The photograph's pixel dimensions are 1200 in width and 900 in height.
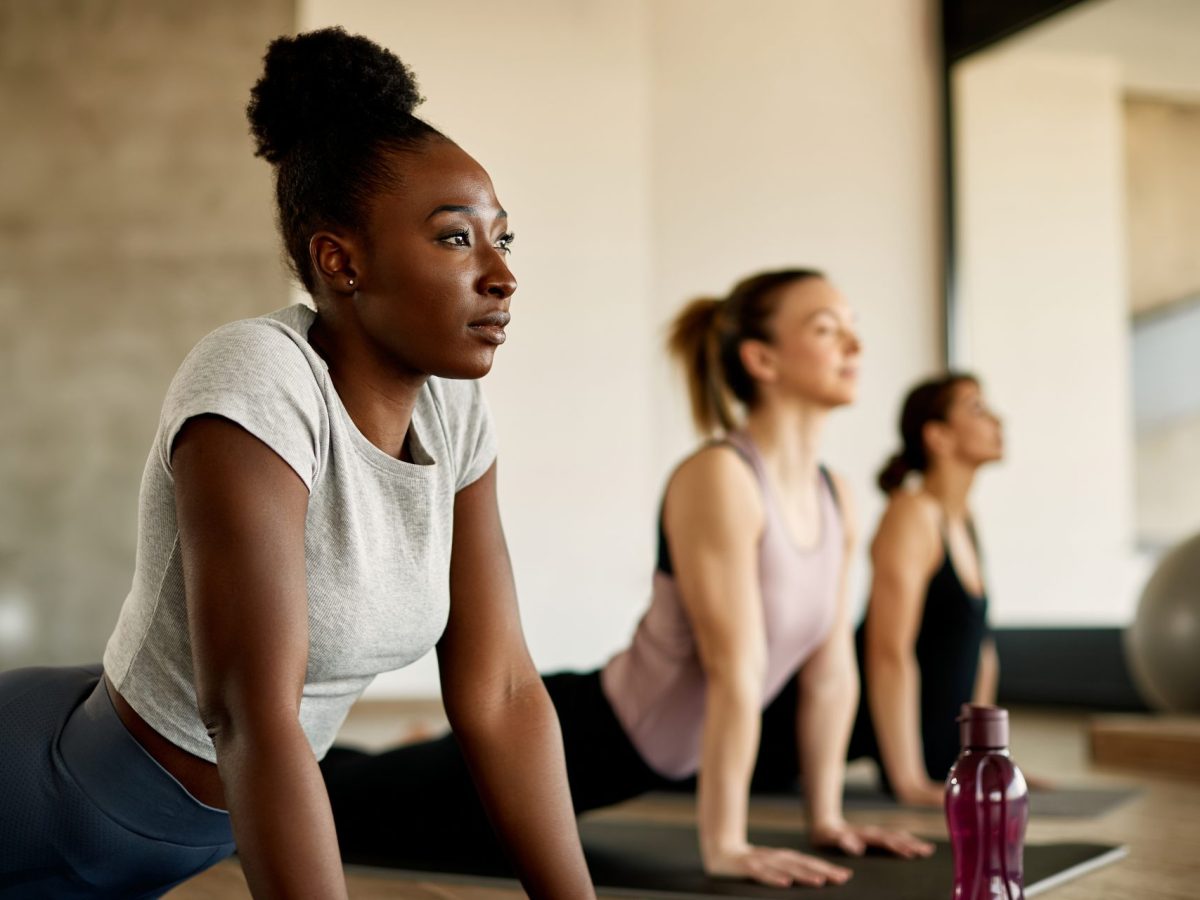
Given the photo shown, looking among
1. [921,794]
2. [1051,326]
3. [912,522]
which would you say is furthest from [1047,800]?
[1051,326]

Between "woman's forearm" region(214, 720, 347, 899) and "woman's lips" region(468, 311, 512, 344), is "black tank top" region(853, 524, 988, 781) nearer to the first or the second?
"woman's lips" region(468, 311, 512, 344)

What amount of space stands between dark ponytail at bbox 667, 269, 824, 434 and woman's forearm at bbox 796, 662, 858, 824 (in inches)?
15.9

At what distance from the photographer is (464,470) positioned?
1.12m

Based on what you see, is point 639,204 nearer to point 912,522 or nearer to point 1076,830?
point 912,522

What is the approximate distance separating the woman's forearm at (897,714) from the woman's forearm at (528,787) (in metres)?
1.46

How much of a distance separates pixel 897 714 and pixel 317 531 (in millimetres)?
1711

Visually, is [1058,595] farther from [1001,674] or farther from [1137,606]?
[1137,606]

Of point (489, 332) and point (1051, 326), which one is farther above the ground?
point (1051, 326)

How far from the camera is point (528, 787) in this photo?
109 cm

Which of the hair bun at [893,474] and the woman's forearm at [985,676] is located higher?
the hair bun at [893,474]

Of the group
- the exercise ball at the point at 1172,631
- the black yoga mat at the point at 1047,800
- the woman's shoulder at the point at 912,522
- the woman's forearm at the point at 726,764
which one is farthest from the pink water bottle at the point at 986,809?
the exercise ball at the point at 1172,631

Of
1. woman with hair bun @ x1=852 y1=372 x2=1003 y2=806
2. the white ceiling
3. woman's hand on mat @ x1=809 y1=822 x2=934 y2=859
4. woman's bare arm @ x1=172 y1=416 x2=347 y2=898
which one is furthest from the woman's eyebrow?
the white ceiling

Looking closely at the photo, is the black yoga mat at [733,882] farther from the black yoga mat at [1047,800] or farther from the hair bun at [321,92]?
the hair bun at [321,92]

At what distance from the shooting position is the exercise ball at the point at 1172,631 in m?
2.89
